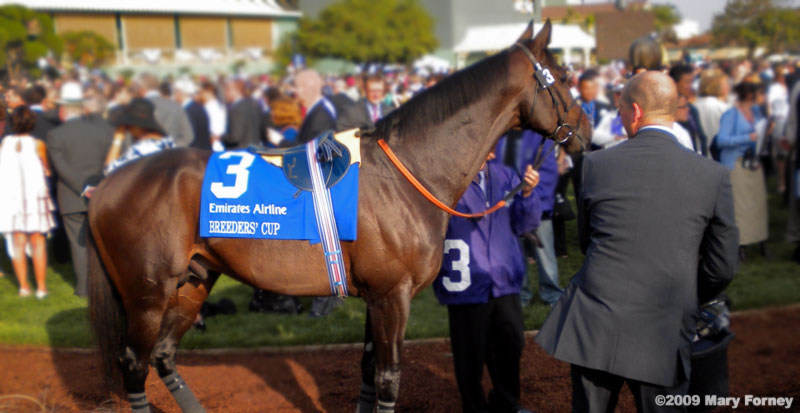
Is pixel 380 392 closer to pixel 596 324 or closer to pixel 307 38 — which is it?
pixel 596 324

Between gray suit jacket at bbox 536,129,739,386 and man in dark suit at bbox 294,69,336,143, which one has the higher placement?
man in dark suit at bbox 294,69,336,143

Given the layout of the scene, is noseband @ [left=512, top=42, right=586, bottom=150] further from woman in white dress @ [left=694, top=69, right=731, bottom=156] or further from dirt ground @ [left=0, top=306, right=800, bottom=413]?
woman in white dress @ [left=694, top=69, right=731, bottom=156]

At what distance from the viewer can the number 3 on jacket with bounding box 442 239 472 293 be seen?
3721 mm

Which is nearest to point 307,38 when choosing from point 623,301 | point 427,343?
point 427,343

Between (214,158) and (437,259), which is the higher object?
(214,158)

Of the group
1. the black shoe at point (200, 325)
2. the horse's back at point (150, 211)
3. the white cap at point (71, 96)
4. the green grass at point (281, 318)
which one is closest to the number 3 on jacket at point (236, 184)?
the horse's back at point (150, 211)

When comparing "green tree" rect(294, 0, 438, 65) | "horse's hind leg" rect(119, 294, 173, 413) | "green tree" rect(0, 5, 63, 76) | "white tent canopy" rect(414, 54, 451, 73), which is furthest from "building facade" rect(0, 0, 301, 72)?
"horse's hind leg" rect(119, 294, 173, 413)

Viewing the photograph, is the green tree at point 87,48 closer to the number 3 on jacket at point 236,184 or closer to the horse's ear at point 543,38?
the number 3 on jacket at point 236,184

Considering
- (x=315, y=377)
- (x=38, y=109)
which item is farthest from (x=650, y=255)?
(x=38, y=109)

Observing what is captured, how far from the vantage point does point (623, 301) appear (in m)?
2.56

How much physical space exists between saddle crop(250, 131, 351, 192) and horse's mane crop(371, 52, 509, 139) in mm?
260

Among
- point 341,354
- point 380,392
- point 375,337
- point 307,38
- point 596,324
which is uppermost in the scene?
point 307,38

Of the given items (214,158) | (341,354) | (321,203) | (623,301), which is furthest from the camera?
(341,354)

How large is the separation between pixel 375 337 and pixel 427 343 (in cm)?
182
